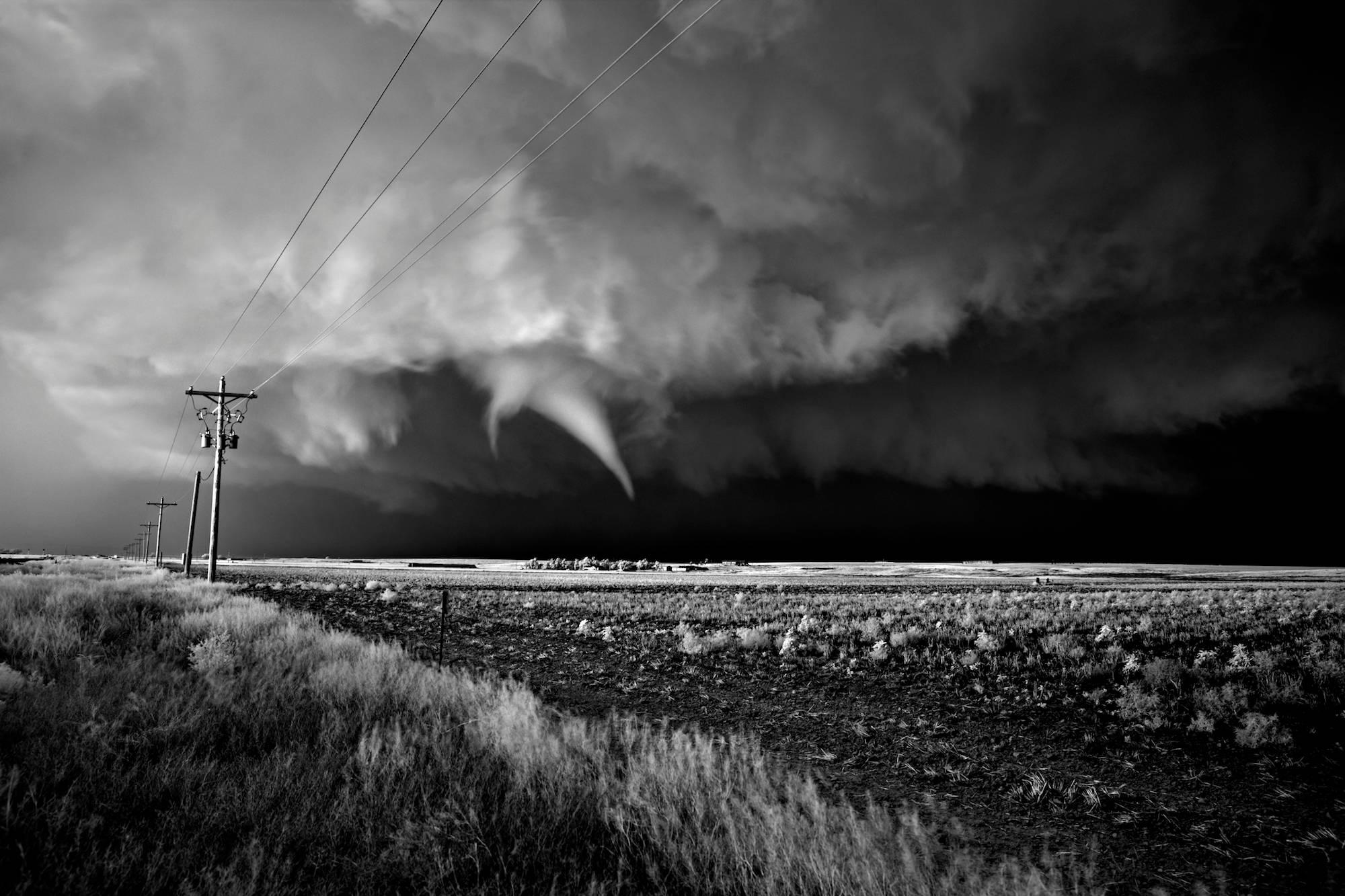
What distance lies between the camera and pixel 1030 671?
14250 millimetres

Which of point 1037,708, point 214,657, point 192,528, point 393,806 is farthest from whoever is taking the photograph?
point 192,528

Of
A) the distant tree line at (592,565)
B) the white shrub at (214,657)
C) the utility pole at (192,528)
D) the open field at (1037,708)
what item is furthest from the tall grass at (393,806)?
the distant tree line at (592,565)

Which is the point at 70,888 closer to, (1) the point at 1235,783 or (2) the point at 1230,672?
(1) the point at 1235,783

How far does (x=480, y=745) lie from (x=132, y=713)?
4.20m

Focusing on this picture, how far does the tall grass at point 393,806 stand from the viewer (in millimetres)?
4508

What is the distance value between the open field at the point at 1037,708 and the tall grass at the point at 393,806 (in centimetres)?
141

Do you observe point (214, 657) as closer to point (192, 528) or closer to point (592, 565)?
point (192, 528)

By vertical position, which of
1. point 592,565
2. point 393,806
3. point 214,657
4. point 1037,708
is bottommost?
point 592,565

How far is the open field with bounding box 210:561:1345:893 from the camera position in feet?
21.3

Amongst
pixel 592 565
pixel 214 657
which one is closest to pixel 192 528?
pixel 214 657

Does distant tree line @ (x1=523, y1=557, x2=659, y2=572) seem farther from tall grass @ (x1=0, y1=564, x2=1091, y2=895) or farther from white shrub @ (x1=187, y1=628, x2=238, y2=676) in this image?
tall grass @ (x1=0, y1=564, x2=1091, y2=895)

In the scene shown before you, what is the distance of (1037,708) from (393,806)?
36.4 feet

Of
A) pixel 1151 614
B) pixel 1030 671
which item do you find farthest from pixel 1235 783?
pixel 1151 614

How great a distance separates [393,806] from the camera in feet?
18.2
